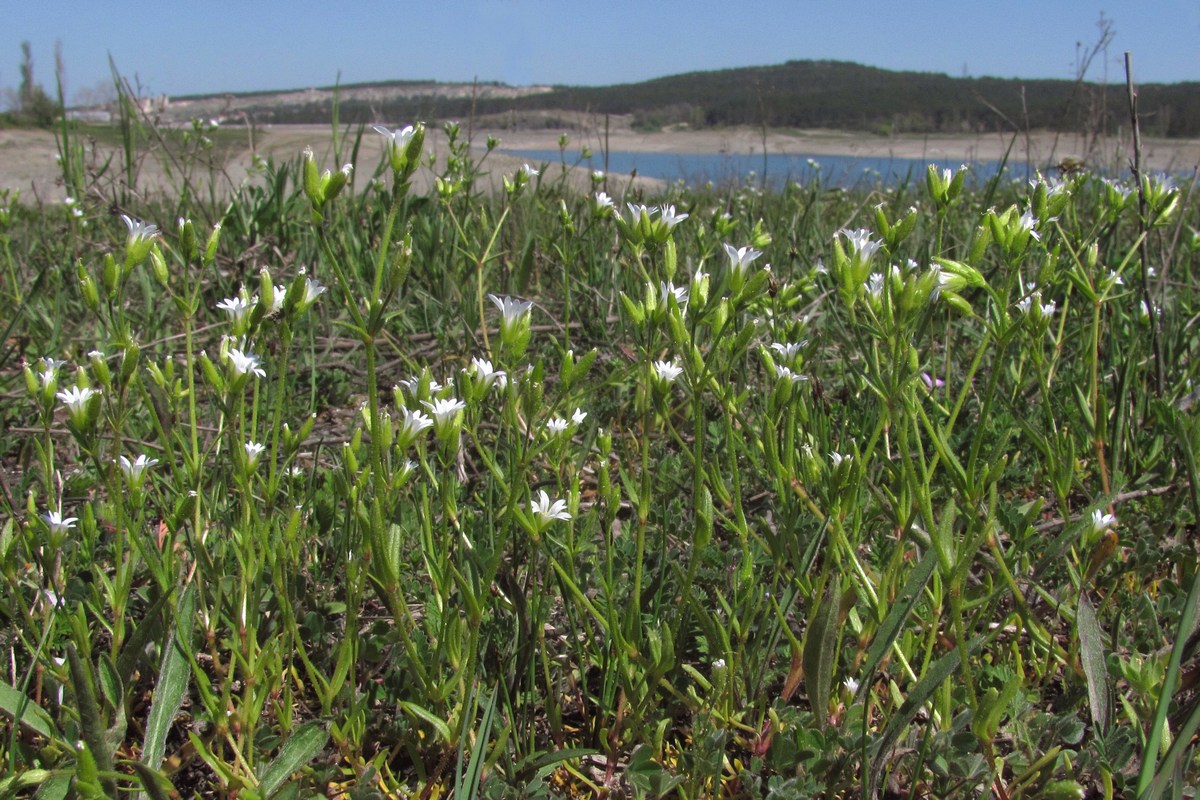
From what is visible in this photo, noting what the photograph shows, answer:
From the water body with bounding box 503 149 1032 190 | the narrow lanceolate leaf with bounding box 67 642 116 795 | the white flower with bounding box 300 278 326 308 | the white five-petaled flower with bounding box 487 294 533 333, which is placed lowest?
the narrow lanceolate leaf with bounding box 67 642 116 795

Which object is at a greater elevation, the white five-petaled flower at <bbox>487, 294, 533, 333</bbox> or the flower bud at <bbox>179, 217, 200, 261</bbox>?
the flower bud at <bbox>179, 217, 200, 261</bbox>

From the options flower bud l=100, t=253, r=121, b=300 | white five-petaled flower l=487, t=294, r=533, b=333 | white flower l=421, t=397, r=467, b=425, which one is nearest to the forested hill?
flower bud l=100, t=253, r=121, b=300

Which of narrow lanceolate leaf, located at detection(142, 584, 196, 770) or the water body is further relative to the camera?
the water body

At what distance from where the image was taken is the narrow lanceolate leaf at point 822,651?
4.12ft

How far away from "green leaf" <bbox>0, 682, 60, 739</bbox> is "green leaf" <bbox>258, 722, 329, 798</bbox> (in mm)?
305

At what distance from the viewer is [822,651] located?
49.4 inches

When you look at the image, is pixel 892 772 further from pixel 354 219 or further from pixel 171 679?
pixel 354 219

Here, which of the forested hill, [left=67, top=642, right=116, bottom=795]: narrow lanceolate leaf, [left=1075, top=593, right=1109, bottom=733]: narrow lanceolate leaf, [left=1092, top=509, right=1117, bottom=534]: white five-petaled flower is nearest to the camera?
[left=67, top=642, right=116, bottom=795]: narrow lanceolate leaf

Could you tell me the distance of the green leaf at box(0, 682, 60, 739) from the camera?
1.16m

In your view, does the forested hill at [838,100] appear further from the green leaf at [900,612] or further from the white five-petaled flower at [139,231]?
the green leaf at [900,612]

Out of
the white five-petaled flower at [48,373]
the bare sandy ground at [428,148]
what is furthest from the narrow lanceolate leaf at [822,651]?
the bare sandy ground at [428,148]

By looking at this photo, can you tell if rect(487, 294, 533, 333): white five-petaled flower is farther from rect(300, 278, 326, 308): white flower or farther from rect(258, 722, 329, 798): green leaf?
rect(258, 722, 329, 798): green leaf

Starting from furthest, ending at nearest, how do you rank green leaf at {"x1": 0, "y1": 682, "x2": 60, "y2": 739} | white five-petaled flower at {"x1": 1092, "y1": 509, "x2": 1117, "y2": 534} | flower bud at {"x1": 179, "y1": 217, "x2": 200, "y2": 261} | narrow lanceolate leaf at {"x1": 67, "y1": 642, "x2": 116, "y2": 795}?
1. flower bud at {"x1": 179, "y1": 217, "x2": 200, "y2": 261}
2. white five-petaled flower at {"x1": 1092, "y1": 509, "x2": 1117, "y2": 534}
3. green leaf at {"x1": 0, "y1": 682, "x2": 60, "y2": 739}
4. narrow lanceolate leaf at {"x1": 67, "y1": 642, "x2": 116, "y2": 795}

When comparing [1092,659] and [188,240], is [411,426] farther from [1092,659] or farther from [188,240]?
[1092,659]
